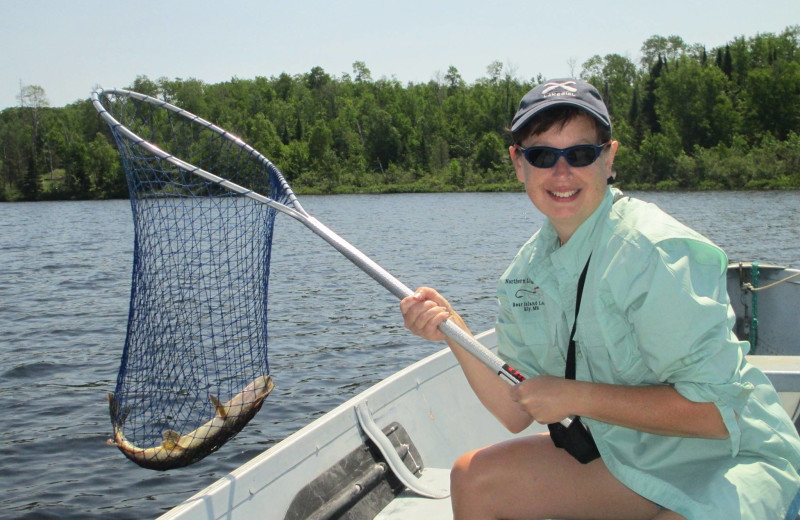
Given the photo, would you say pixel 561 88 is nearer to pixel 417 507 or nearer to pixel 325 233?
pixel 325 233

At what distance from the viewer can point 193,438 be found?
4.24 metres

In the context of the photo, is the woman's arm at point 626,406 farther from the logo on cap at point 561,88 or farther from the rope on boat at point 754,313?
the rope on boat at point 754,313

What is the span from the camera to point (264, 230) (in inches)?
184

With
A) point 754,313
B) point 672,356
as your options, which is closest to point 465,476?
point 672,356

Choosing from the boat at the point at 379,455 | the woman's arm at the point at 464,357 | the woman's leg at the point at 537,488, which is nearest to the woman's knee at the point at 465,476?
the woman's leg at the point at 537,488

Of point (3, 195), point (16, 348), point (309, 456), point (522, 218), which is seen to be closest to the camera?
point (309, 456)

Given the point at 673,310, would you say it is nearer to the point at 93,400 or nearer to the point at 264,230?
the point at 264,230

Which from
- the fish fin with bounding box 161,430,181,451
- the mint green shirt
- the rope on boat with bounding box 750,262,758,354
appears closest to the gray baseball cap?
the mint green shirt

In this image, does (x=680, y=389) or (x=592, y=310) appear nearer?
(x=680, y=389)

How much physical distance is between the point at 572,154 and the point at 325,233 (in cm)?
127

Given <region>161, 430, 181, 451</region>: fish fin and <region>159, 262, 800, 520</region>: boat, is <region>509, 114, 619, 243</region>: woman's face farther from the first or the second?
<region>161, 430, 181, 451</region>: fish fin

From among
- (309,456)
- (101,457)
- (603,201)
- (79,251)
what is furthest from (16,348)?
(79,251)

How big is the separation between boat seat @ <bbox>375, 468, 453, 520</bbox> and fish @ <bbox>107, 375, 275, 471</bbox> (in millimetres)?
1088

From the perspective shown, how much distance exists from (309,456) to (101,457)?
5.44 m
